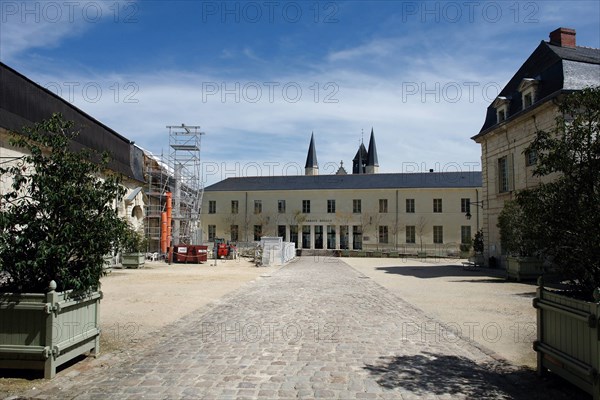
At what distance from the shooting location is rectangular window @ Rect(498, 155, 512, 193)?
82.7 feet

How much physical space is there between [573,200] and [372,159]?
240 feet

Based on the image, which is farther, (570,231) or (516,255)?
(516,255)

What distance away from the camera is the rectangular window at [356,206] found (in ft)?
179

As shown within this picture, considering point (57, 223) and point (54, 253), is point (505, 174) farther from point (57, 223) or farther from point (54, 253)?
point (54, 253)

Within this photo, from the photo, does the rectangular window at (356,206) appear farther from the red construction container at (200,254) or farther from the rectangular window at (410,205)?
the red construction container at (200,254)

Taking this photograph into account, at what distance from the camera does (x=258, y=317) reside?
10094 millimetres

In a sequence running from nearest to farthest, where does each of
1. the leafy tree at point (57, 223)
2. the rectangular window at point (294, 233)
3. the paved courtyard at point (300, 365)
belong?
the paved courtyard at point (300, 365), the leafy tree at point (57, 223), the rectangular window at point (294, 233)

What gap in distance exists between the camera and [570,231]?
18.1 ft

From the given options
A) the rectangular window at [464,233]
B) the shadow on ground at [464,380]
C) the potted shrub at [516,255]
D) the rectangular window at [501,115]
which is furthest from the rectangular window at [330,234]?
the shadow on ground at [464,380]

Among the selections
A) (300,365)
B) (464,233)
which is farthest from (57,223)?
(464,233)

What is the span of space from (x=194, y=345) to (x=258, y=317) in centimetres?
276

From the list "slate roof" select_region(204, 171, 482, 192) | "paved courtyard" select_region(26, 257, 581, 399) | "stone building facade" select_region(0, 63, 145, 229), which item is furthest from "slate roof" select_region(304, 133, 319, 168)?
"paved courtyard" select_region(26, 257, 581, 399)

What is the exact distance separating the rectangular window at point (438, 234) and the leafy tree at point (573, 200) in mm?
47308

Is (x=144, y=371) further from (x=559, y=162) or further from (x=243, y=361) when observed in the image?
(x=559, y=162)
